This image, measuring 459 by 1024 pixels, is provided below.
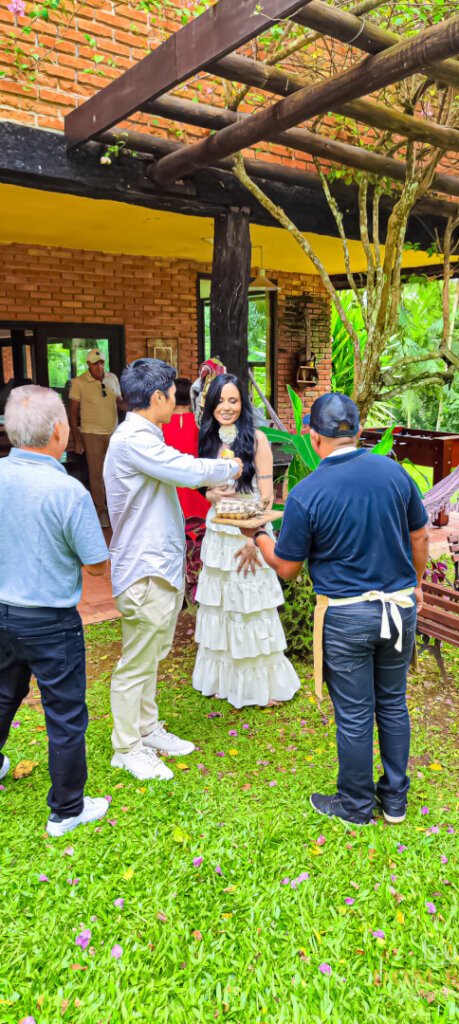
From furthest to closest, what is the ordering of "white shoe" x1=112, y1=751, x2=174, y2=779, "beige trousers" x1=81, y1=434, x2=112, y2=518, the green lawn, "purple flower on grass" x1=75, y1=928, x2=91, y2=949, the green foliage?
"beige trousers" x1=81, y1=434, x2=112, y2=518
the green foliage
"white shoe" x1=112, y1=751, x2=174, y2=779
"purple flower on grass" x1=75, y1=928, x2=91, y2=949
the green lawn

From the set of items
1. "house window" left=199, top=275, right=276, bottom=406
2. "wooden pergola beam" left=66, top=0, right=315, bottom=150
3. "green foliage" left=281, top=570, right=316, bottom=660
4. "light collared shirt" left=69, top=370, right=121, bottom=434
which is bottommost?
"green foliage" left=281, top=570, right=316, bottom=660

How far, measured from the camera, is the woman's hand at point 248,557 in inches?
144

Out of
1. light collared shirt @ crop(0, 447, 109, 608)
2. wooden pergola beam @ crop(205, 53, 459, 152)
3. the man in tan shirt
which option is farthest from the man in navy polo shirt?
the man in tan shirt

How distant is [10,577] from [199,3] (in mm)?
4195

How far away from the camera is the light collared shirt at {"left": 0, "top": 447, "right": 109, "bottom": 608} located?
266 centimetres

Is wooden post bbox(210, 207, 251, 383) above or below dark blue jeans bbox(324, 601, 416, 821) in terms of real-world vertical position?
above

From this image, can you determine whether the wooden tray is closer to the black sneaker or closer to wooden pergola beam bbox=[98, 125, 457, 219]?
the black sneaker

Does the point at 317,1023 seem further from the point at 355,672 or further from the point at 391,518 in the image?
the point at 391,518

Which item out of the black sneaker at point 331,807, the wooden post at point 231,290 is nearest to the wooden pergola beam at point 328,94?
the wooden post at point 231,290

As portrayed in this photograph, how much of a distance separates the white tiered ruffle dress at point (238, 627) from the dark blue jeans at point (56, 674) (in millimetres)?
1160

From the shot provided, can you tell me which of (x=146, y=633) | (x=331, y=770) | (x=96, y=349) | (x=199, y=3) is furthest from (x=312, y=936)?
(x=96, y=349)

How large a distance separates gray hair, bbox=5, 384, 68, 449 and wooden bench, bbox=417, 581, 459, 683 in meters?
2.49

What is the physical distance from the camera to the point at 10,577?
8.93 feet

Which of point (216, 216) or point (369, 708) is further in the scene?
point (216, 216)
